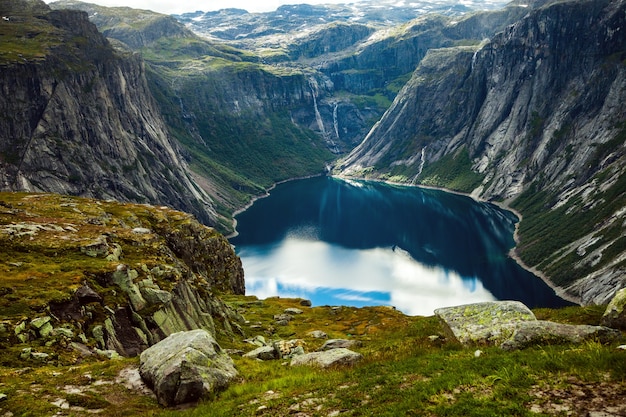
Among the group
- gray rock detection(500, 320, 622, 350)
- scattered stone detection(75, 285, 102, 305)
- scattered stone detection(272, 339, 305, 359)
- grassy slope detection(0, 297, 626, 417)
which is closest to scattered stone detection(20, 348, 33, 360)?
grassy slope detection(0, 297, 626, 417)

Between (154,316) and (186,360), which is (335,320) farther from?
(186,360)

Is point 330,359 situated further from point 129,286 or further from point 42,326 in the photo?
point 129,286

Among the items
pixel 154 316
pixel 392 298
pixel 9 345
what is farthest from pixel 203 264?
pixel 392 298

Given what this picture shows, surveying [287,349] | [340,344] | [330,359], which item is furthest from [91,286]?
[330,359]

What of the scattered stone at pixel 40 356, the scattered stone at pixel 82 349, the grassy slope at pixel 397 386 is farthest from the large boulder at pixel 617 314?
the scattered stone at pixel 40 356

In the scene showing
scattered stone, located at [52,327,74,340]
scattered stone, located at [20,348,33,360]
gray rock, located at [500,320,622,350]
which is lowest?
scattered stone, located at [52,327,74,340]

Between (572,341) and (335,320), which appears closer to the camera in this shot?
(572,341)

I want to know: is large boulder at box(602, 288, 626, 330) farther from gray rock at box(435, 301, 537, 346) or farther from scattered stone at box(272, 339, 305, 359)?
scattered stone at box(272, 339, 305, 359)
